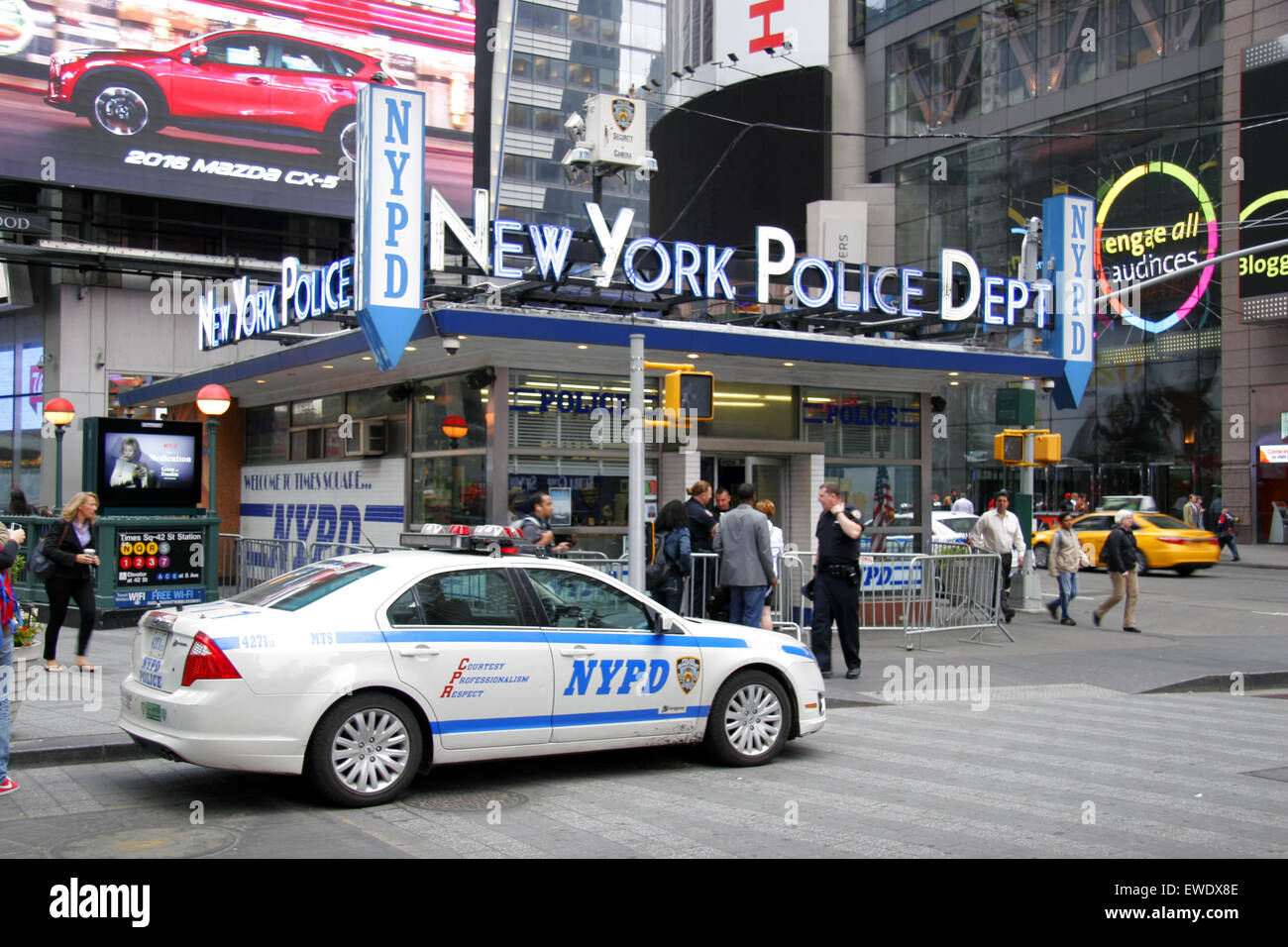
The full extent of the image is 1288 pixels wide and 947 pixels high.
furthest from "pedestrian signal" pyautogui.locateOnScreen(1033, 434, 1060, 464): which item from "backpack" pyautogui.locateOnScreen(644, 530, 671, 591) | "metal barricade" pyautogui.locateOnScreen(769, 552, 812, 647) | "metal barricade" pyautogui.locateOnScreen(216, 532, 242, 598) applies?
"metal barricade" pyautogui.locateOnScreen(216, 532, 242, 598)

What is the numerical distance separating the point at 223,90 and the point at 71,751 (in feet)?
84.6

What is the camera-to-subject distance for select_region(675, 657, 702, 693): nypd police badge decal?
8289 millimetres

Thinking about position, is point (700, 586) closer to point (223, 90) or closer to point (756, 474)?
point (756, 474)

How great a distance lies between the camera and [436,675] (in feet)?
24.1

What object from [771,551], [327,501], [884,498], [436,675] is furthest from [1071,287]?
[436,675]

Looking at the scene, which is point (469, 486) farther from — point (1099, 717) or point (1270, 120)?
point (1270, 120)

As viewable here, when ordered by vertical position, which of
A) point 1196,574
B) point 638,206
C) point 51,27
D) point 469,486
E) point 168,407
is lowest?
point 1196,574

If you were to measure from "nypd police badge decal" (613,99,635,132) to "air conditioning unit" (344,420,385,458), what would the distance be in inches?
216

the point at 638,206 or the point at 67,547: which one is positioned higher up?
the point at 638,206

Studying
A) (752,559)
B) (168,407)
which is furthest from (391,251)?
(168,407)

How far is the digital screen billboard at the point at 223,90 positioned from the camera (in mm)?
28125

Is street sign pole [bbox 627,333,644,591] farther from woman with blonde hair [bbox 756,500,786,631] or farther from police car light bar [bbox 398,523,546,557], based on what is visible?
police car light bar [bbox 398,523,546,557]

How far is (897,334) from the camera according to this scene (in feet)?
61.7

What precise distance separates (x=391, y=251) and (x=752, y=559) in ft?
16.4
